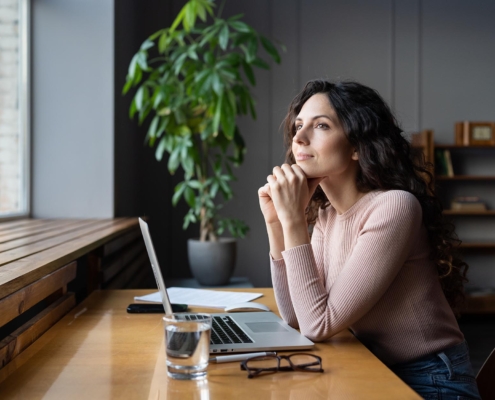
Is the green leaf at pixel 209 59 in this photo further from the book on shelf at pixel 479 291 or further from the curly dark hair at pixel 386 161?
the book on shelf at pixel 479 291

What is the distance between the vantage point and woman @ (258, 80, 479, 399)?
127 centimetres

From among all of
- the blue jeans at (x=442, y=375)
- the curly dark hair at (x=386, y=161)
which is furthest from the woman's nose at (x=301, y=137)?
the blue jeans at (x=442, y=375)

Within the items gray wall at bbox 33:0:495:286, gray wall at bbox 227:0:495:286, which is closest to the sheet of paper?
gray wall at bbox 33:0:495:286

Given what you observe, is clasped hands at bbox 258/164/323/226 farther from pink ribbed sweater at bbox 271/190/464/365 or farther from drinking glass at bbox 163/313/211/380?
drinking glass at bbox 163/313/211/380

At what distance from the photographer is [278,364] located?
1015 mm

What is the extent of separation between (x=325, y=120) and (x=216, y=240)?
2.55 metres

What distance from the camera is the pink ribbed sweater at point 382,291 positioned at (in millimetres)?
1245

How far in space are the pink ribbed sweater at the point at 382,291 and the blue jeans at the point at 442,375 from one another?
0.02m

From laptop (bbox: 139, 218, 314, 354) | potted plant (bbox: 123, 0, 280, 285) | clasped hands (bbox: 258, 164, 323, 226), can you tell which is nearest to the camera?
laptop (bbox: 139, 218, 314, 354)

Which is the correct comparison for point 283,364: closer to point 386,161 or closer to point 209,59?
point 386,161

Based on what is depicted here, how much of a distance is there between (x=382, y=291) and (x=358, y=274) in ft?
0.21

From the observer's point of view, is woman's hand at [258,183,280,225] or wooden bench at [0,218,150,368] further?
woman's hand at [258,183,280,225]

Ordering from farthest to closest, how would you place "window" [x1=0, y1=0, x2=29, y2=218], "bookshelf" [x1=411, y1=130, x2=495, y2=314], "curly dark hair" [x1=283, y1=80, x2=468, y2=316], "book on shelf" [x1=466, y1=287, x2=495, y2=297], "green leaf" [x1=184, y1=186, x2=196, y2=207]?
"bookshelf" [x1=411, y1=130, x2=495, y2=314] → "book on shelf" [x1=466, y1=287, x2=495, y2=297] → "green leaf" [x1=184, y1=186, x2=196, y2=207] → "window" [x1=0, y1=0, x2=29, y2=218] → "curly dark hair" [x1=283, y1=80, x2=468, y2=316]

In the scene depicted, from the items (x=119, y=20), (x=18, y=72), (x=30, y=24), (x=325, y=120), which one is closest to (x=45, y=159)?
(x=18, y=72)
